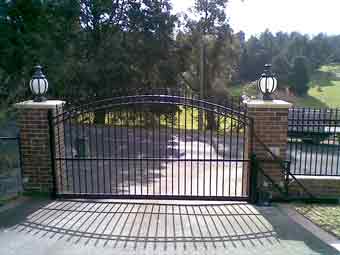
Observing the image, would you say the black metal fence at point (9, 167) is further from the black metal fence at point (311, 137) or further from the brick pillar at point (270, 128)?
the black metal fence at point (311, 137)

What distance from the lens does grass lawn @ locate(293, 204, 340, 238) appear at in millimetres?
3877

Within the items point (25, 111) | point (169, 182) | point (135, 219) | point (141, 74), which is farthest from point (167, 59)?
point (135, 219)

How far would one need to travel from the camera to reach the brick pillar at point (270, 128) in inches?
181

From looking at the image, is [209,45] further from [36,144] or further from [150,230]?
[150,230]

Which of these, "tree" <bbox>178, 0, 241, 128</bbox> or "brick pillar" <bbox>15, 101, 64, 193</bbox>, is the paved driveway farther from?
"tree" <bbox>178, 0, 241, 128</bbox>

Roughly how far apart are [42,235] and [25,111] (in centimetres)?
205

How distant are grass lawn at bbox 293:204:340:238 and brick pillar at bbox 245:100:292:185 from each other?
0.66 meters

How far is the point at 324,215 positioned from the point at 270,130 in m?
1.42

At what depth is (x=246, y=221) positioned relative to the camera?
13.5ft

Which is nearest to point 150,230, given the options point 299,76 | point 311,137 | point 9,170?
point 9,170

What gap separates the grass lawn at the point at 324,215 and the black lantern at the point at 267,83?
69.4 inches

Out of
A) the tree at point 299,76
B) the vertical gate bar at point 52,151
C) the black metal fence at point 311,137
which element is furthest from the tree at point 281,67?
the vertical gate bar at point 52,151

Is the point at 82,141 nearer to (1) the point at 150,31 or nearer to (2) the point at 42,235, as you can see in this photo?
(2) the point at 42,235

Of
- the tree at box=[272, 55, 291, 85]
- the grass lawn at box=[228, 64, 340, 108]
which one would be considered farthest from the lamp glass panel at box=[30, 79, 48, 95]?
the tree at box=[272, 55, 291, 85]
